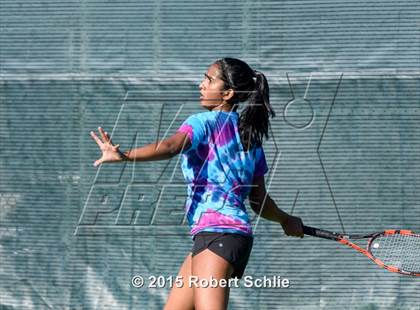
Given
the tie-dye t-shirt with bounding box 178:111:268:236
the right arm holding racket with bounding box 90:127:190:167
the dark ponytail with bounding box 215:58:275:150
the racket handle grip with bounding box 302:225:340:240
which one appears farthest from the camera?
the racket handle grip with bounding box 302:225:340:240

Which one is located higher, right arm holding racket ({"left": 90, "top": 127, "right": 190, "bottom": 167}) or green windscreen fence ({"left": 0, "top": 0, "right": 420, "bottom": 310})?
green windscreen fence ({"left": 0, "top": 0, "right": 420, "bottom": 310})

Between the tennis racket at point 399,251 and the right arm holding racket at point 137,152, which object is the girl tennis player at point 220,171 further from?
the tennis racket at point 399,251

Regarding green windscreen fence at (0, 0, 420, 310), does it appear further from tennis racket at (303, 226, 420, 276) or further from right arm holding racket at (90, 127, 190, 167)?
right arm holding racket at (90, 127, 190, 167)

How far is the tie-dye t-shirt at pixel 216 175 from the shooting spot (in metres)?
3.06

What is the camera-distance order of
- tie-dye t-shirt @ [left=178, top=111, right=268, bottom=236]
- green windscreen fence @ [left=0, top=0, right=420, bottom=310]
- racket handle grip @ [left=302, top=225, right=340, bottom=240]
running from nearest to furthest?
tie-dye t-shirt @ [left=178, top=111, right=268, bottom=236] → racket handle grip @ [left=302, top=225, right=340, bottom=240] → green windscreen fence @ [left=0, top=0, right=420, bottom=310]

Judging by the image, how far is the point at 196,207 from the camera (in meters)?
3.12

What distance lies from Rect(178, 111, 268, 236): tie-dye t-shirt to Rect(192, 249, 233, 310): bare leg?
0.10 metres

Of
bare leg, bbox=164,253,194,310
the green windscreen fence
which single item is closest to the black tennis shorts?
bare leg, bbox=164,253,194,310

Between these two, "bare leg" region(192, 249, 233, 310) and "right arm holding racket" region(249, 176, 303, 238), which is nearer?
"bare leg" region(192, 249, 233, 310)

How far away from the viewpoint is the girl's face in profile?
10.5 ft

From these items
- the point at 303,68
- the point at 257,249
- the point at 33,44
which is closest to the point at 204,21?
the point at 303,68

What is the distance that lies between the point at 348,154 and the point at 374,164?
15 centimetres

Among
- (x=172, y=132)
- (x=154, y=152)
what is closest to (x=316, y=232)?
(x=154, y=152)

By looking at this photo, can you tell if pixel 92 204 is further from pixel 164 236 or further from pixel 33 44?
pixel 33 44
